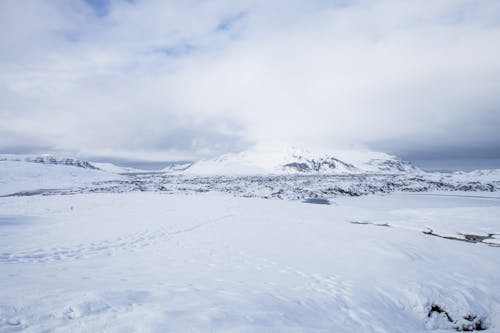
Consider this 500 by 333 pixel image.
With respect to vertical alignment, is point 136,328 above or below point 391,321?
above

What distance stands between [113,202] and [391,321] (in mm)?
37351

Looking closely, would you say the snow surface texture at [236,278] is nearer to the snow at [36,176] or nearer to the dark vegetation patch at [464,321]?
the dark vegetation patch at [464,321]

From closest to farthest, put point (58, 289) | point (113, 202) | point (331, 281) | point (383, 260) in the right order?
point (58, 289) < point (331, 281) < point (383, 260) < point (113, 202)

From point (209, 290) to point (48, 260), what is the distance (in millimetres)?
7135

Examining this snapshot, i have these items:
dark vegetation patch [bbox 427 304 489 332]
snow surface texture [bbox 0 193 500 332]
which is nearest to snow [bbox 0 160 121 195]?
snow surface texture [bbox 0 193 500 332]

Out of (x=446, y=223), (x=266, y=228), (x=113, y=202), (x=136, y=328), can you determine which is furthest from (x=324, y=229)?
(x=113, y=202)

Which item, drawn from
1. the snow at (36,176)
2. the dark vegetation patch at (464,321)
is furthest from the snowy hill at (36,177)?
the dark vegetation patch at (464,321)

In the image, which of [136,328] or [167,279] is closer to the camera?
[136,328]

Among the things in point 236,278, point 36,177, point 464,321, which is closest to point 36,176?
point 36,177

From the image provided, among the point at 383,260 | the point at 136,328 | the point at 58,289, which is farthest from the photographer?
the point at 383,260

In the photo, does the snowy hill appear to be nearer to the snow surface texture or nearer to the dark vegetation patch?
the snow surface texture

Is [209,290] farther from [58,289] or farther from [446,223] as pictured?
[446,223]

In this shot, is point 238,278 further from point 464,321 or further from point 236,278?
point 464,321

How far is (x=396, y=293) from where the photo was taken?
1073cm
